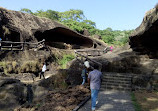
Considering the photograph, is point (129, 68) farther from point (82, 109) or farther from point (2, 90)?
point (2, 90)

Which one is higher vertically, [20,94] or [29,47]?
[29,47]

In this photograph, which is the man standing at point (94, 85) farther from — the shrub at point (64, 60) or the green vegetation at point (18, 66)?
the shrub at point (64, 60)

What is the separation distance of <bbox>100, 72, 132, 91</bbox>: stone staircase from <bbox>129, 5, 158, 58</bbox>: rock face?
3.47 meters

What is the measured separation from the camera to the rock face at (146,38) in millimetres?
9889

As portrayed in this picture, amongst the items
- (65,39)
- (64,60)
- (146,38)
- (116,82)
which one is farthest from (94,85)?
(65,39)

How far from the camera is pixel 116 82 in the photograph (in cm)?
A: 973

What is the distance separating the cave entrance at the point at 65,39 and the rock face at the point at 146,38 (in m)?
14.2

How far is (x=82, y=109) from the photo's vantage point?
5754 mm

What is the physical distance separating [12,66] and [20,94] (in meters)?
8.29

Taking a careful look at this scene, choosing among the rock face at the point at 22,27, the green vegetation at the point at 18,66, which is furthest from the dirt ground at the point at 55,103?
the rock face at the point at 22,27

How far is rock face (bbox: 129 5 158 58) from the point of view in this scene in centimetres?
989

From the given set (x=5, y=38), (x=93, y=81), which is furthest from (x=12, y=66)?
(x=93, y=81)

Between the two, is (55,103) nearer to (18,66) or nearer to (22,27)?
(18,66)

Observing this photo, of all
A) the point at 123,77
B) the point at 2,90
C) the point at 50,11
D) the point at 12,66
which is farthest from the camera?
the point at 50,11
